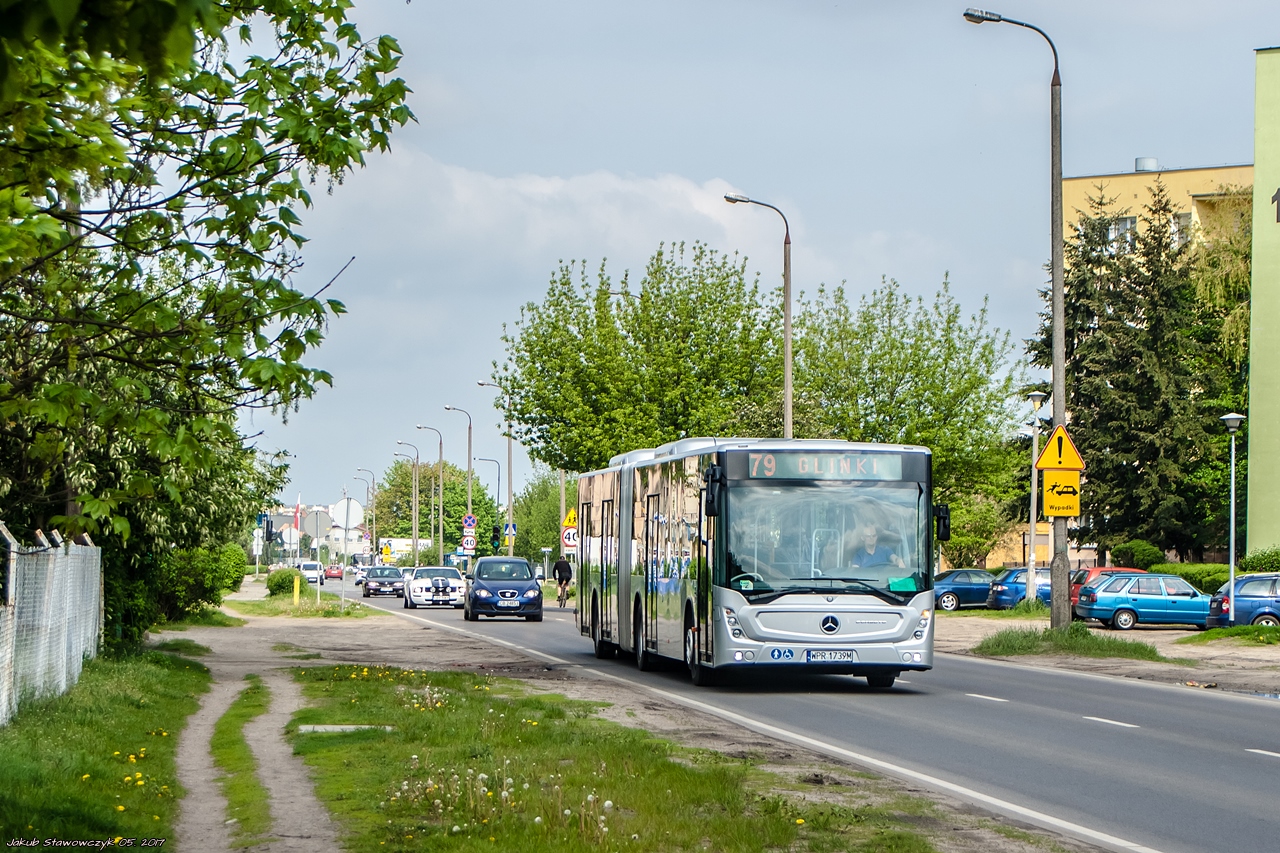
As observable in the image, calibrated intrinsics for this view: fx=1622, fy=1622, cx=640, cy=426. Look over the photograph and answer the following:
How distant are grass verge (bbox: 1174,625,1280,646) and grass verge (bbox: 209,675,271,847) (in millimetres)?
20660

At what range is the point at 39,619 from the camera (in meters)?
13.8

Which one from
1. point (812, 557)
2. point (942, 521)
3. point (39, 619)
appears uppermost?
point (942, 521)

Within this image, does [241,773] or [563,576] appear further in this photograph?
[563,576]

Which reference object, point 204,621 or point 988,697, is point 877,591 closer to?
point 988,697

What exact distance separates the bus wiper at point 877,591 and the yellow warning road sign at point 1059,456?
28.6 ft

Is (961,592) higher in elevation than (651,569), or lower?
lower

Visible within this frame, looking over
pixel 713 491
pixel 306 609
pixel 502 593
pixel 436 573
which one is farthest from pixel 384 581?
pixel 713 491

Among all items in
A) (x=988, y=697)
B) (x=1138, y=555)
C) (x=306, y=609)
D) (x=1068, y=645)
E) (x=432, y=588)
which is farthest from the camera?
(x=1138, y=555)

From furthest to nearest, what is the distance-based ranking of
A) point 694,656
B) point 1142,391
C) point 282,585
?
point 1142,391 → point 282,585 → point 694,656

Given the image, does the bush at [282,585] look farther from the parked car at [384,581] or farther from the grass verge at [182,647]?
the grass verge at [182,647]

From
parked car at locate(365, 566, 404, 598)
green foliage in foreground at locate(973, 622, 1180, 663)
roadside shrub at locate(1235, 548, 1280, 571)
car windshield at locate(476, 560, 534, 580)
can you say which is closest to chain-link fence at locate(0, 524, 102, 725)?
green foliage in foreground at locate(973, 622, 1180, 663)

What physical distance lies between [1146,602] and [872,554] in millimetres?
22217

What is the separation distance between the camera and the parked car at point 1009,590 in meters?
53.4

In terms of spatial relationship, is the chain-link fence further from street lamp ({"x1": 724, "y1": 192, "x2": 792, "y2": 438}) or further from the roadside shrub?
the roadside shrub
